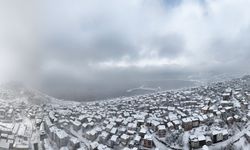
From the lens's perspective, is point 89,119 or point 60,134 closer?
point 60,134

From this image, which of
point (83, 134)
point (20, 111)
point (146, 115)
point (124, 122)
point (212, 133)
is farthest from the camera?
Answer: point (20, 111)

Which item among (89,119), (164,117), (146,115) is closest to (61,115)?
(89,119)

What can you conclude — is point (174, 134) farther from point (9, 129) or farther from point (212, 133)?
point (9, 129)

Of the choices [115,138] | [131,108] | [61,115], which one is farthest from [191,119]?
[61,115]

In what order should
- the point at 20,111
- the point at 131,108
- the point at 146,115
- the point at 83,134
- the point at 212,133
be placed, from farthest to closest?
1. the point at 131,108
2. the point at 20,111
3. the point at 146,115
4. the point at 83,134
5. the point at 212,133

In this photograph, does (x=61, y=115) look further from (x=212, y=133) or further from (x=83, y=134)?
(x=212, y=133)

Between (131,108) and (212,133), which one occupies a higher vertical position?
(131,108)
